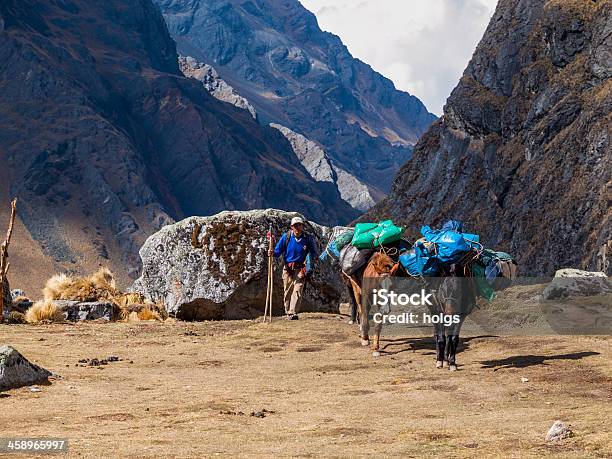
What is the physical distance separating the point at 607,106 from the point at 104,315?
75.0m

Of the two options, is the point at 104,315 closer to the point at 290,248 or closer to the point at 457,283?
the point at 290,248

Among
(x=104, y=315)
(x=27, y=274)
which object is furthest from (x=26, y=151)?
(x=104, y=315)

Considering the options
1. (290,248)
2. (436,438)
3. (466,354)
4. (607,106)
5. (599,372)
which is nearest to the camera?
(436,438)

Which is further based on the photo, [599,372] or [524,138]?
[524,138]

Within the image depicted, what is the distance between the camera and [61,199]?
A: 195 metres

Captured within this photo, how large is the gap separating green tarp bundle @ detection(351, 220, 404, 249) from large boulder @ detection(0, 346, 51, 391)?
6.92 m

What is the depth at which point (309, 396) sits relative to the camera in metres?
12.9

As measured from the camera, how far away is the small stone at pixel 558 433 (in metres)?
8.80

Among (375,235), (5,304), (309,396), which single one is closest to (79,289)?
(5,304)

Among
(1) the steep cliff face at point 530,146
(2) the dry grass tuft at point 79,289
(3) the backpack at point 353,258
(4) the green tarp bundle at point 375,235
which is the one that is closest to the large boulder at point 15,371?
(3) the backpack at point 353,258

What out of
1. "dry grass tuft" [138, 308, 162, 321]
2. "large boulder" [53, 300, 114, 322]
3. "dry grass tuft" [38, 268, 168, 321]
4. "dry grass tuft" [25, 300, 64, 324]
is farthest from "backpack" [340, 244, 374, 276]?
"dry grass tuft" [25, 300, 64, 324]

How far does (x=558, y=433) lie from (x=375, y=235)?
919 cm

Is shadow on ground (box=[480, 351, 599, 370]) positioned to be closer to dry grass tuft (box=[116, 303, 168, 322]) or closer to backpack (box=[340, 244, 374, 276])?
backpack (box=[340, 244, 374, 276])

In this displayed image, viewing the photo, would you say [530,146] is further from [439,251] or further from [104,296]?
[439,251]
